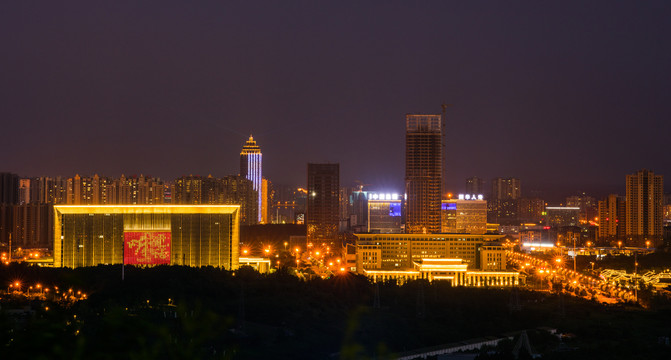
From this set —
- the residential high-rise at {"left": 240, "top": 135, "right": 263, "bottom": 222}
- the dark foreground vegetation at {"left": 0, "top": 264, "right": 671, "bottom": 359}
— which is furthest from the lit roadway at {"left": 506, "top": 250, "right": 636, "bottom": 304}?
the residential high-rise at {"left": 240, "top": 135, "right": 263, "bottom": 222}

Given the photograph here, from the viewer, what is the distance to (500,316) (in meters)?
15.7

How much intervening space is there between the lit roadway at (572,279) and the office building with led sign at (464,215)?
510 cm

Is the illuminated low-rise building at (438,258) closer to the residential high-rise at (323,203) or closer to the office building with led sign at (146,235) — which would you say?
the office building with led sign at (146,235)

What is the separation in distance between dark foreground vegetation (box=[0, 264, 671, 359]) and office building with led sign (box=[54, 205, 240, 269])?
2.56 m

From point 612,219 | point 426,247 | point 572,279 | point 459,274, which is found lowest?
point 572,279

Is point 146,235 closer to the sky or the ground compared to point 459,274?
closer to the sky

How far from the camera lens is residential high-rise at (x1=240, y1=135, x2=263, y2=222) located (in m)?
49.0

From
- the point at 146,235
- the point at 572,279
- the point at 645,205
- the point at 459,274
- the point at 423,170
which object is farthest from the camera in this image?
the point at 645,205

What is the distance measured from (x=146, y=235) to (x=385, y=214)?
23387 millimetres

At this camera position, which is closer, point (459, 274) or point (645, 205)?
point (459, 274)

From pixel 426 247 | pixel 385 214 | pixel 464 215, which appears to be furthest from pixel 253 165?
pixel 426 247

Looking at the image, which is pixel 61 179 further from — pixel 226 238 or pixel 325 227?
pixel 226 238

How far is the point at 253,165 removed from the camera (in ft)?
162

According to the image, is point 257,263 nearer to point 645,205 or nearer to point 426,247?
point 426,247
